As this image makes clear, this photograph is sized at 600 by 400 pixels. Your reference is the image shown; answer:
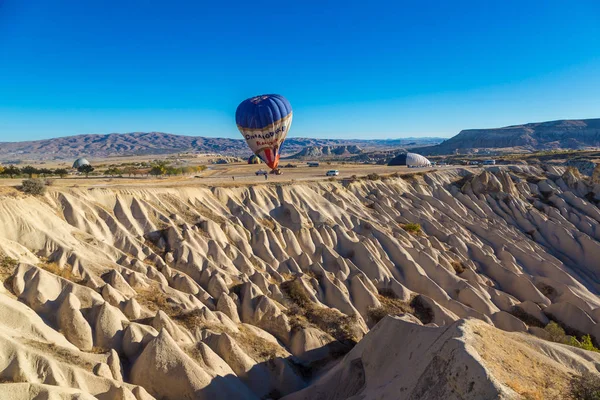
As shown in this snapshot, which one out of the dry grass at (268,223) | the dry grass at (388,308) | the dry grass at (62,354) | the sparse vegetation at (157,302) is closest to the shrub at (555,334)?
the dry grass at (388,308)

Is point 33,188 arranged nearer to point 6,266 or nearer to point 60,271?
point 60,271

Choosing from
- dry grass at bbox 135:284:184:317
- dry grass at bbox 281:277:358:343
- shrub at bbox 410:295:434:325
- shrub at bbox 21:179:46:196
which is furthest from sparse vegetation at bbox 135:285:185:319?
shrub at bbox 410:295:434:325

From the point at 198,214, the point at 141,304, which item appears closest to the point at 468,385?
the point at 141,304

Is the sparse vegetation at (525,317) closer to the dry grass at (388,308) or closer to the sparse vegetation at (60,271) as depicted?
the dry grass at (388,308)

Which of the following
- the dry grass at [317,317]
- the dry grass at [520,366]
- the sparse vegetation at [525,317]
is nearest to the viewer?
the dry grass at [520,366]

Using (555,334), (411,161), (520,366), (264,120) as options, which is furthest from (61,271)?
(411,161)
